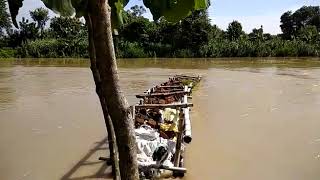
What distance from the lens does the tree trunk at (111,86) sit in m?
0.96

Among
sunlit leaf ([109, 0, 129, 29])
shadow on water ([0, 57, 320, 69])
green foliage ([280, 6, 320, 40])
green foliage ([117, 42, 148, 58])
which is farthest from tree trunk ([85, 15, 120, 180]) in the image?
green foliage ([280, 6, 320, 40])

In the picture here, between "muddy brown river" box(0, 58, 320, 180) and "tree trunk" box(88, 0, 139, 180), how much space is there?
4.17 metres

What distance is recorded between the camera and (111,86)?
98 cm

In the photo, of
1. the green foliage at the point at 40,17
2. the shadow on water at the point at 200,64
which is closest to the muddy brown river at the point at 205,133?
the shadow on water at the point at 200,64

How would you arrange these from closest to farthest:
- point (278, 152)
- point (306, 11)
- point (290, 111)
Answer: point (278, 152) → point (290, 111) → point (306, 11)

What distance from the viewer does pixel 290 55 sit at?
3031 centimetres

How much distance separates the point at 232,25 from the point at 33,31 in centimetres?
1524

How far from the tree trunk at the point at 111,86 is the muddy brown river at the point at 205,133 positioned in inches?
164

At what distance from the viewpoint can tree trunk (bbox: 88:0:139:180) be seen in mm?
962

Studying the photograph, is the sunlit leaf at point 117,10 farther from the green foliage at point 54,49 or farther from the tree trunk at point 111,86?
the green foliage at point 54,49

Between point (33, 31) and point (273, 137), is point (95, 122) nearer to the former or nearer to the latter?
point (273, 137)

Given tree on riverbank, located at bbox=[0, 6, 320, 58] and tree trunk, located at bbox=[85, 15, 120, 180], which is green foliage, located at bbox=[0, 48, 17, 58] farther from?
tree trunk, located at bbox=[85, 15, 120, 180]

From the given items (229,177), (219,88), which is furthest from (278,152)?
(219,88)

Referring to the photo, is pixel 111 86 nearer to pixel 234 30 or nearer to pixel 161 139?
pixel 161 139
